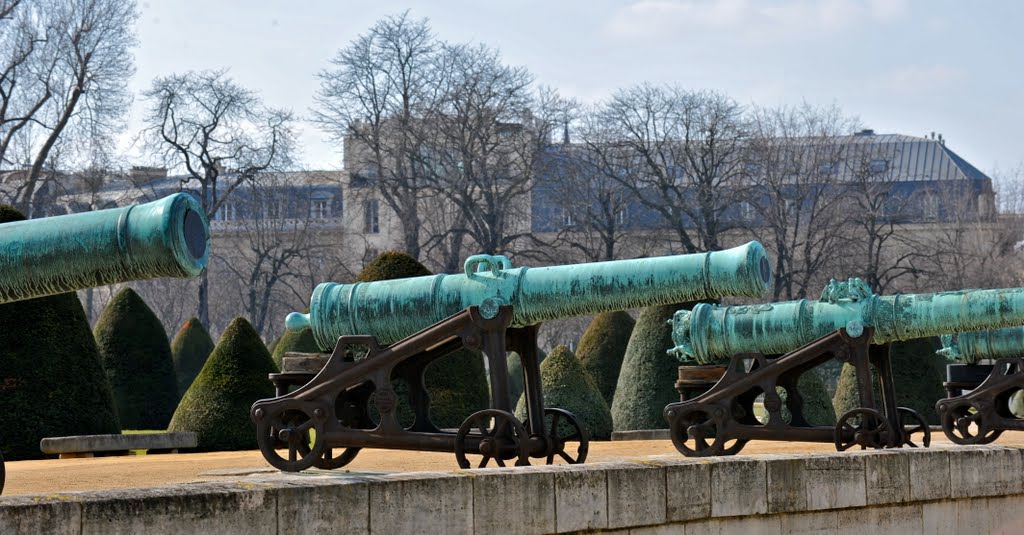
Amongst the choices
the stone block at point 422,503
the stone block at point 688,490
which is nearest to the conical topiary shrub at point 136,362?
the stone block at point 688,490

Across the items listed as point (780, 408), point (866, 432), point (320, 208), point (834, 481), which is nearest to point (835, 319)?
point (780, 408)

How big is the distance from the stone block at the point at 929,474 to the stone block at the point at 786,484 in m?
1.33

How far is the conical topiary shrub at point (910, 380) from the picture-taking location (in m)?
23.6

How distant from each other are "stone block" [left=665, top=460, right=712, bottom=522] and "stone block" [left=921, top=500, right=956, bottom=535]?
257 cm

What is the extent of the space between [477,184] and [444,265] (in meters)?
2.84

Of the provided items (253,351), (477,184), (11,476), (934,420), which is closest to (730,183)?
(477,184)

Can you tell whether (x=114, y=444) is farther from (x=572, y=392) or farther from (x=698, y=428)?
(x=698, y=428)

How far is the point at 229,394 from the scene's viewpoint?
18.5 m

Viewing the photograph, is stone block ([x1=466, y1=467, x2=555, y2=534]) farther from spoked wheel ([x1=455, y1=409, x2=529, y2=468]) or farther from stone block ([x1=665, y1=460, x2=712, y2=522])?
spoked wheel ([x1=455, y1=409, x2=529, y2=468])

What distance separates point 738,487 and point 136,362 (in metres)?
17.2

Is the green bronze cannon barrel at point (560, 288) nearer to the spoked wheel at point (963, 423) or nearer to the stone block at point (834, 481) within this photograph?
the stone block at point (834, 481)

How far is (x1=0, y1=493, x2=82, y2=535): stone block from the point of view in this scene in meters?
5.84

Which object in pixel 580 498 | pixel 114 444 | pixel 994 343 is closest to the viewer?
pixel 580 498

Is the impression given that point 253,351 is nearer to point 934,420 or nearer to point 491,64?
point 934,420
